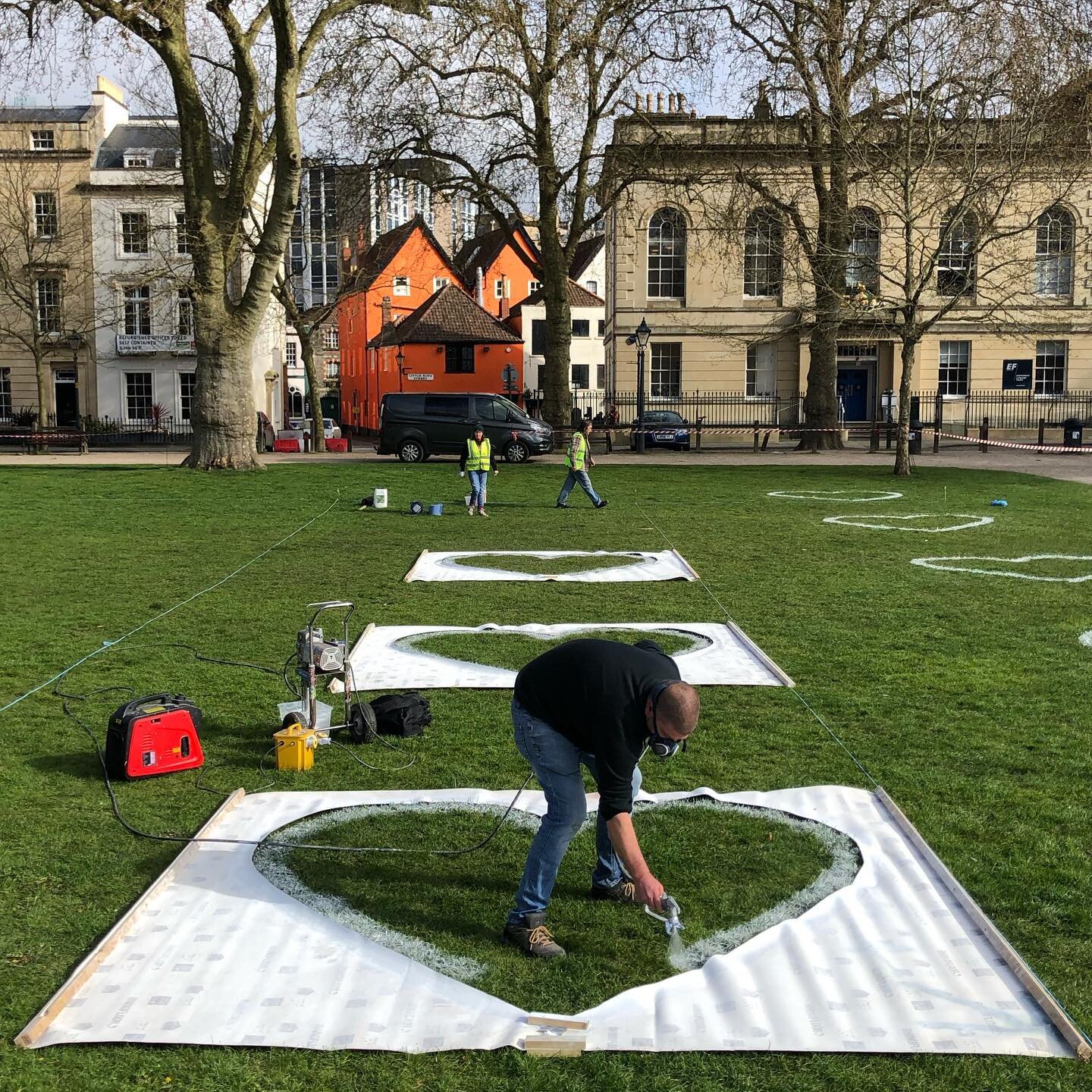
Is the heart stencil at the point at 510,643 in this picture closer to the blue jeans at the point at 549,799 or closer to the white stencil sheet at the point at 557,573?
the white stencil sheet at the point at 557,573

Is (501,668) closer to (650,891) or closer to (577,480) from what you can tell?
(650,891)

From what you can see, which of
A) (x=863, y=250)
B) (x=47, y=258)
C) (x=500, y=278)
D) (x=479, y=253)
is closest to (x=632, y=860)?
(x=863, y=250)

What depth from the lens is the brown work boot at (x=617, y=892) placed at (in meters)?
5.41

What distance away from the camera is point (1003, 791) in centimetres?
676

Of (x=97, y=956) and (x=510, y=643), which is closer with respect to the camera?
(x=97, y=956)

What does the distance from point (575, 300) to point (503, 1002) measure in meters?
69.9

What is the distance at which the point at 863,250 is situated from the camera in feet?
133

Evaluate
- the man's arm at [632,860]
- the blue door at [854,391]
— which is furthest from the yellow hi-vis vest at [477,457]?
the blue door at [854,391]

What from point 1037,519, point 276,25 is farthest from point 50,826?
point 276,25

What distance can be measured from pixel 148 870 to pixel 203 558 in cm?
1016

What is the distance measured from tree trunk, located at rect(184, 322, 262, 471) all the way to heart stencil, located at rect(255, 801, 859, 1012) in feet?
79.6

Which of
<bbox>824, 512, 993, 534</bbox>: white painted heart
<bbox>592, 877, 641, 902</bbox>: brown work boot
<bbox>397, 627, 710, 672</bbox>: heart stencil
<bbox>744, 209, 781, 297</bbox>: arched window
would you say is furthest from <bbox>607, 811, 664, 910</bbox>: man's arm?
<bbox>744, 209, 781, 297</bbox>: arched window

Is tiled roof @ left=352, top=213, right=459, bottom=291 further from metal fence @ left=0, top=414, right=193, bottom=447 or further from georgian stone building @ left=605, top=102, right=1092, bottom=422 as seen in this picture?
georgian stone building @ left=605, top=102, right=1092, bottom=422

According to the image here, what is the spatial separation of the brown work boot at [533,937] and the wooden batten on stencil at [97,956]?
1.57 metres
